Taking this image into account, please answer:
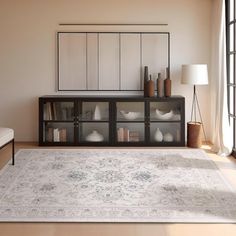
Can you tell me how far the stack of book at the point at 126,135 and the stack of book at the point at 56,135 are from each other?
837 mm

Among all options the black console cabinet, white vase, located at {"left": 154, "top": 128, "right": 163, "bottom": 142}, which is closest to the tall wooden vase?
the black console cabinet

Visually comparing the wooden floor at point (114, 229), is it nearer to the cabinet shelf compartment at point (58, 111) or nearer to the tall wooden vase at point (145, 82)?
the cabinet shelf compartment at point (58, 111)

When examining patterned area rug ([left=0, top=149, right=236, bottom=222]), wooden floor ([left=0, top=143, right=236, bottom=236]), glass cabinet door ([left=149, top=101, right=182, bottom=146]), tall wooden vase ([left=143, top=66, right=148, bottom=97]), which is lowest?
wooden floor ([left=0, top=143, right=236, bottom=236])

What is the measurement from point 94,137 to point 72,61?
128cm

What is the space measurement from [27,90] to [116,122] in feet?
5.13

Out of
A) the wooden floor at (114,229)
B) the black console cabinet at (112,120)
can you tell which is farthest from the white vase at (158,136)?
the wooden floor at (114,229)

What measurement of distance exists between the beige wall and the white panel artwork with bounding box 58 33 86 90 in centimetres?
12

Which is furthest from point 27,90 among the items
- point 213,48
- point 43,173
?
point 213,48

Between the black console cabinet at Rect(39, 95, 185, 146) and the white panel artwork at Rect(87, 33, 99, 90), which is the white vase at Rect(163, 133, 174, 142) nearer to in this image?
the black console cabinet at Rect(39, 95, 185, 146)

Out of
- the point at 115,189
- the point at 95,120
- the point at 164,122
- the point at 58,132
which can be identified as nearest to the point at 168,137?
the point at 164,122

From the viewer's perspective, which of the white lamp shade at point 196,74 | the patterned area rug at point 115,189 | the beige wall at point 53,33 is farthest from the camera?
the beige wall at point 53,33

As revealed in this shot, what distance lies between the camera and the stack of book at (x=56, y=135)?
18.2 ft

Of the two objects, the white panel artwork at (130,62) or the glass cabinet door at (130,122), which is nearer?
the glass cabinet door at (130,122)

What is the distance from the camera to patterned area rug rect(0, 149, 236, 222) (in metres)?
2.85
